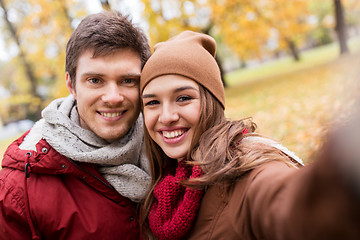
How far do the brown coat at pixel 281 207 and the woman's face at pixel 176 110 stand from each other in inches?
15.2

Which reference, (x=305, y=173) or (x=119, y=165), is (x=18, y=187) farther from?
(x=305, y=173)

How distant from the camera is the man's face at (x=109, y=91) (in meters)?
2.20

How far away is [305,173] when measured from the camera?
2.87 ft

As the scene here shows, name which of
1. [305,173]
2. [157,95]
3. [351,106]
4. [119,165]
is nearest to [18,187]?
[119,165]

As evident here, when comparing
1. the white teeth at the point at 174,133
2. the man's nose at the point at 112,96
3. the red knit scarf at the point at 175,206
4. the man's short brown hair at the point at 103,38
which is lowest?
the red knit scarf at the point at 175,206

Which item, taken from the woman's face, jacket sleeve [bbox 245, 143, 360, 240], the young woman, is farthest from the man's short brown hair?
jacket sleeve [bbox 245, 143, 360, 240]

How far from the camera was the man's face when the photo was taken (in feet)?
7.22

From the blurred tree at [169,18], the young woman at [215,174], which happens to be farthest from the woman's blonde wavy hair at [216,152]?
the blurred tree at [169,18]

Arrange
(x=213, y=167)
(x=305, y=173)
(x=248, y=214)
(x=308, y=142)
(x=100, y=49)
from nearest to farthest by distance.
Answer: (x=305, y=173), (x=248, y=214), (x=213, y=167), (x=100, y=49), (x=308, y=142)

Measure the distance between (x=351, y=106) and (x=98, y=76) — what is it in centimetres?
182

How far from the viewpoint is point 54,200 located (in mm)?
1950

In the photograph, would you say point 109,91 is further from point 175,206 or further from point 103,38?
point 175,206

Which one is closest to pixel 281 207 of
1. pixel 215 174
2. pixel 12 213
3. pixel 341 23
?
pixel 215 174

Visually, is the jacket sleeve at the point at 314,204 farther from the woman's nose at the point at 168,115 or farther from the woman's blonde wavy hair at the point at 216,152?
the woman's nose at the point at 168,115
